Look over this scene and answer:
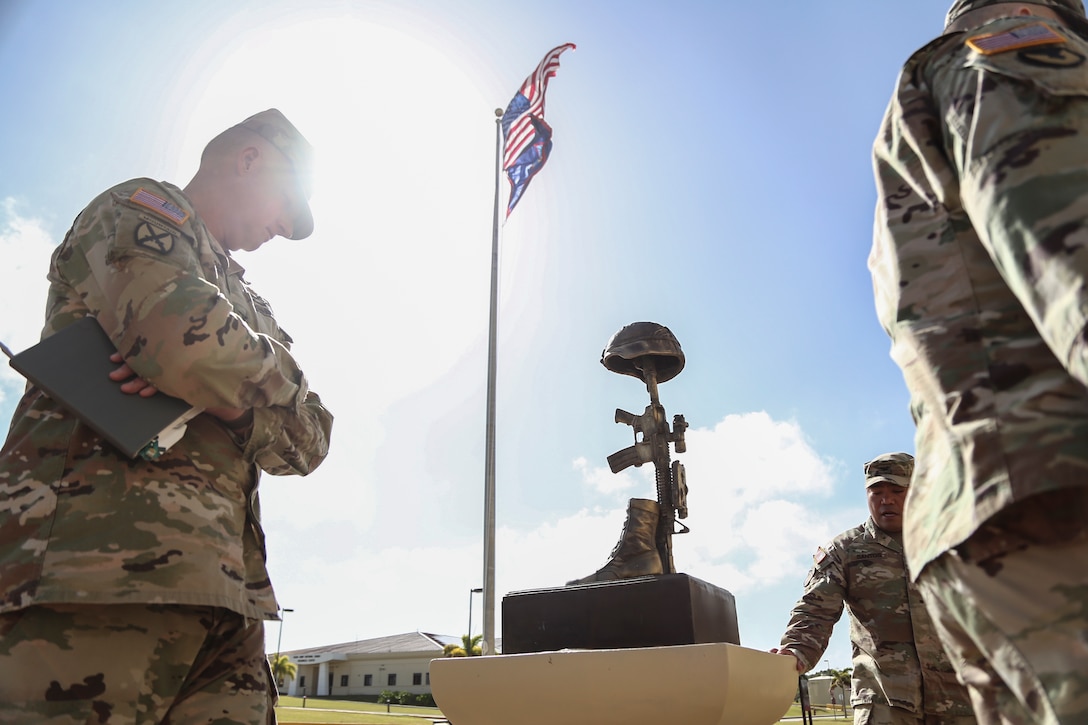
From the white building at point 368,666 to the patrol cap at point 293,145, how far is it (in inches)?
1990

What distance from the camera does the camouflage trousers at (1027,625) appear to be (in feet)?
2.77

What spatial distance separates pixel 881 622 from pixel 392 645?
5938cm

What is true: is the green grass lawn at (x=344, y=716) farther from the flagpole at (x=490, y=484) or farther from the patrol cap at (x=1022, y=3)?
the patrol cap at (x=1022, y=3)

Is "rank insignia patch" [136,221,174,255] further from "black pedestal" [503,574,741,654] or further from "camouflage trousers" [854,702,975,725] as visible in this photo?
"camouflage trousers" [854,702,975,725]

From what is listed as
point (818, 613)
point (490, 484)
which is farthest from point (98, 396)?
point (490, 484)

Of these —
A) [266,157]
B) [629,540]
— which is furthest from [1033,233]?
[629,540]

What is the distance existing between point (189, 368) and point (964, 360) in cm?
142

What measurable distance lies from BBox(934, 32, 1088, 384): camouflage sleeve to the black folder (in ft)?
4.88

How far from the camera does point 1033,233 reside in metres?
0.93

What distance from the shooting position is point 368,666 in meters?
54.8

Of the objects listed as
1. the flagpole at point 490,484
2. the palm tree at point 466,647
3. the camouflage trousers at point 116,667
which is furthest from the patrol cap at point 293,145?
the palm tree at point 466,647

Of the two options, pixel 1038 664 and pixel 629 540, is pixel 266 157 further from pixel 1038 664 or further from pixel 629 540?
pixel 629 540

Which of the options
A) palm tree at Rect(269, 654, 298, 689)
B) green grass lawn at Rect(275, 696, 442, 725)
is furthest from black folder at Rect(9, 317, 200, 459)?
Answer: palm tree at Rect(269, 654, 298, 689)

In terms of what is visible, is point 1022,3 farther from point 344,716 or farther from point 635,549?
point 344,716
